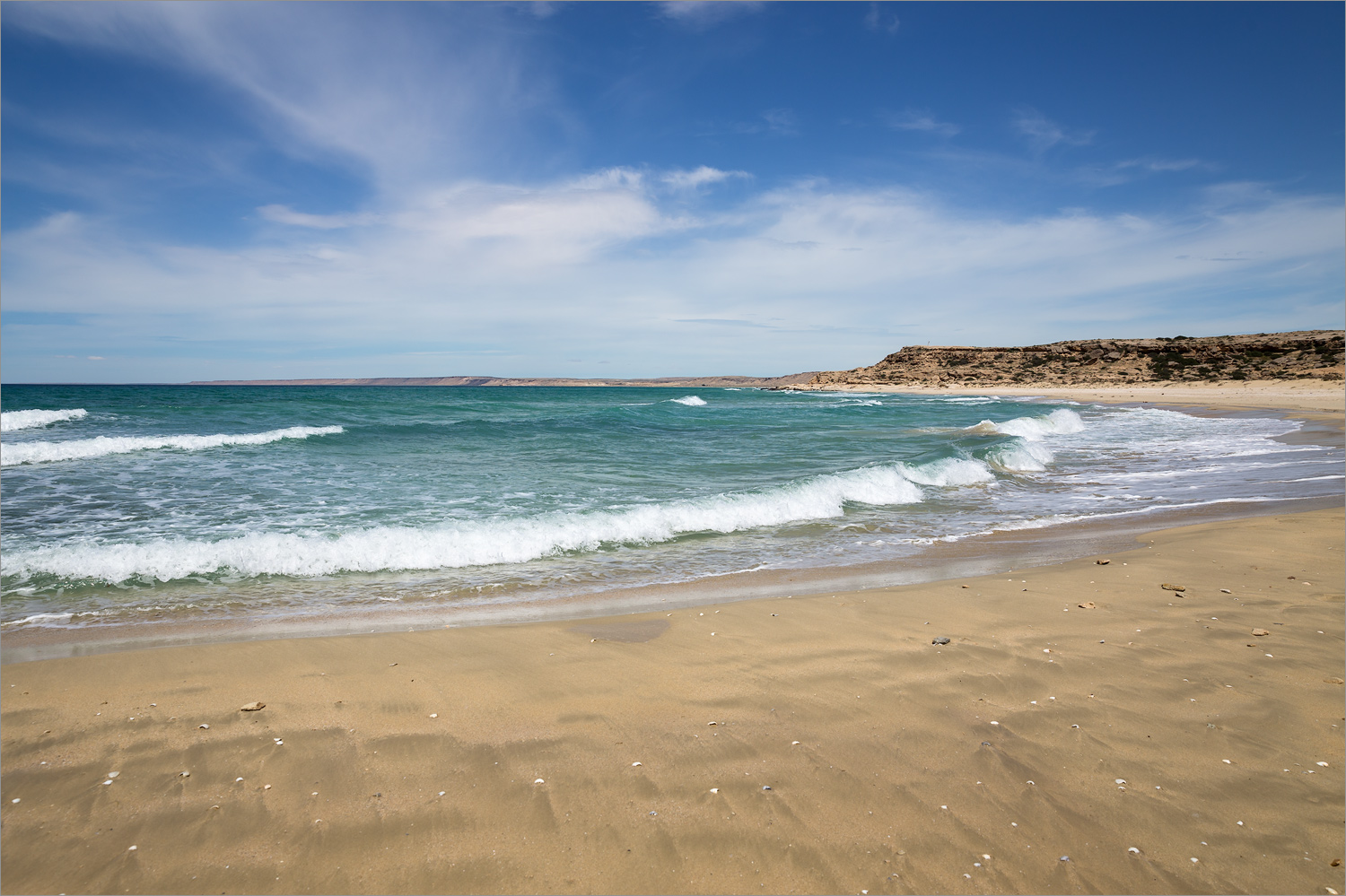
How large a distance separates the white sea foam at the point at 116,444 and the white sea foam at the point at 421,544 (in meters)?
11.1

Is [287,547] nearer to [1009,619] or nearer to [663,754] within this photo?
[663,754]

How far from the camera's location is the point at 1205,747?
3021 millimetres

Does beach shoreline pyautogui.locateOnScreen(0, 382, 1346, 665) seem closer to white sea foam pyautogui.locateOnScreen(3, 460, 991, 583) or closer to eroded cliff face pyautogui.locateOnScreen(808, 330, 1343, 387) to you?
white sea foam pyautogui.locateOnScreen(3, 460, 991, 583)

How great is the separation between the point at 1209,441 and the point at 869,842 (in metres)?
21.8

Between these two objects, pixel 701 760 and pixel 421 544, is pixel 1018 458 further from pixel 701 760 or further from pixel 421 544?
pixel 701 760

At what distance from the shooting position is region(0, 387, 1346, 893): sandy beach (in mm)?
2342

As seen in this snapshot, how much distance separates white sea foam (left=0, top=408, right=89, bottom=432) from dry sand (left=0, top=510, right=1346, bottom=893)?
26.1 metres

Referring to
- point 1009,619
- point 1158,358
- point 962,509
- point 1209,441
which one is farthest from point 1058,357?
point 1009,619

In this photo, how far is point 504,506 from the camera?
29.7 ft

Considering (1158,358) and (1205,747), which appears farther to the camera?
(1158,358)

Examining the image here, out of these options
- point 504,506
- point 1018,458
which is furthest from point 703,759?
point 1018,458

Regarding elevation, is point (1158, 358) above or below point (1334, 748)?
above

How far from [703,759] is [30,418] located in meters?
32.1

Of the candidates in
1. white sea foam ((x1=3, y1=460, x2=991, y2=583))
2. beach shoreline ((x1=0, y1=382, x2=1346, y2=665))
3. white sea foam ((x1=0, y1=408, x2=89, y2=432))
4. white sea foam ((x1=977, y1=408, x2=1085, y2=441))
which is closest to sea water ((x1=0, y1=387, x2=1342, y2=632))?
white sea foam ((x1=3, y1=460, x2=991, y2=583))
